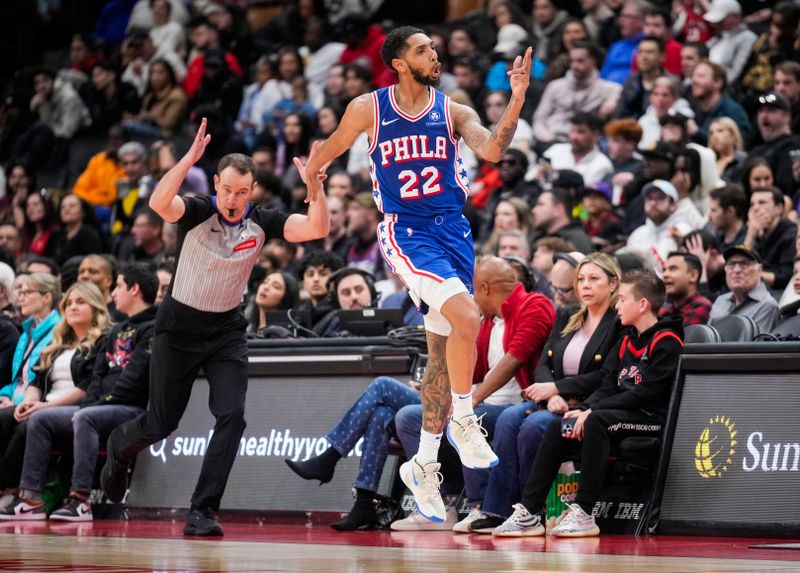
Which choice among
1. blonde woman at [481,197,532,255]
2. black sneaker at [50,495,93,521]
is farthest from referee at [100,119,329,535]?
blonde woman at [481,197,532,255]

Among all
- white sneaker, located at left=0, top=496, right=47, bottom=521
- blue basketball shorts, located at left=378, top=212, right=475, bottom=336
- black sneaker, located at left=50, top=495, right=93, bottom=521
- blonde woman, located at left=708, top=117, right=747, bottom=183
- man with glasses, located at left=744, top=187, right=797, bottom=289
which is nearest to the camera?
blue basketball shorts, located at left=378, top=212, right=475, bottom=336

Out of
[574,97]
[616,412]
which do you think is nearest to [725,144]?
[574,97]

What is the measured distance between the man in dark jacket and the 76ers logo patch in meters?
1.75

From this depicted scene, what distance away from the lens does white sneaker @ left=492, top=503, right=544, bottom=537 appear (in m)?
7.79

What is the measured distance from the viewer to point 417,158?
7.26m

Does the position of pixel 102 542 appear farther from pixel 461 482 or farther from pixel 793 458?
pixel 793 458

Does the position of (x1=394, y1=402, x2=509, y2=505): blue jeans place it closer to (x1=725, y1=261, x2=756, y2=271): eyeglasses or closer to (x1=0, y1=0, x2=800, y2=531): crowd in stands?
(x1=0, y1=0, x2=800, y2=531): crowd in stands

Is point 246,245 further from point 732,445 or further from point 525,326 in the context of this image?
point 732,445

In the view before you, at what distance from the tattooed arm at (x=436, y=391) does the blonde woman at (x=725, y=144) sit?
568cm

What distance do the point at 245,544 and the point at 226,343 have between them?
1627 millimetres

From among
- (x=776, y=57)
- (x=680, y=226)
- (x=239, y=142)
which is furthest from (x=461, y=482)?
(x=239, y=142)

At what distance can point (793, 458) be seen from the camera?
7.66m

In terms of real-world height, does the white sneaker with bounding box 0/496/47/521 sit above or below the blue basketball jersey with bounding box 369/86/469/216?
below

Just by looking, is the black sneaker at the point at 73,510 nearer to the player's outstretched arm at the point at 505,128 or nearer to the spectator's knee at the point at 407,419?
the spectator's knee at the point at 407,419
